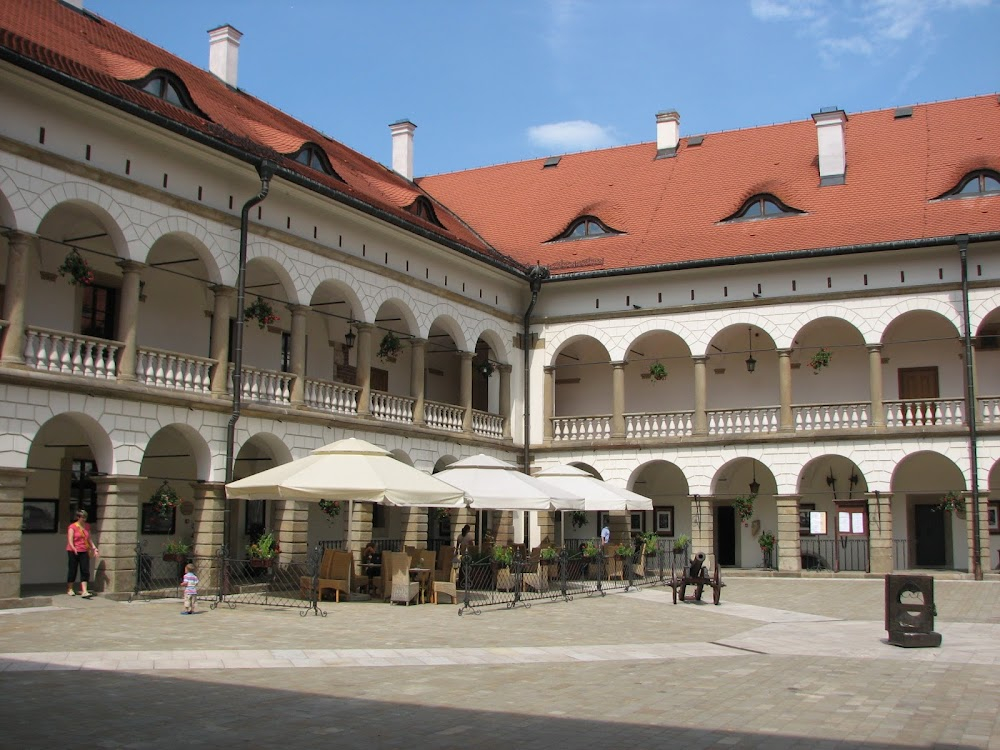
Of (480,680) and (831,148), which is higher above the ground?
(831,148)

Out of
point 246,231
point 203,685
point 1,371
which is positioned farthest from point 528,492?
point 203,685

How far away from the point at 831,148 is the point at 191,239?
1850 cm

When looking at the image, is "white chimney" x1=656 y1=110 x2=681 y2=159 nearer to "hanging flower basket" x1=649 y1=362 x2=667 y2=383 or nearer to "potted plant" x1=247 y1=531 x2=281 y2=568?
"hanging flower basket" x1=649 y1=362 x2=667 y2=383

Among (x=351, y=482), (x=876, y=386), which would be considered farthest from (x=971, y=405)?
(x=351, y=482)

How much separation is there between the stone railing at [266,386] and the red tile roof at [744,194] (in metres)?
10.4

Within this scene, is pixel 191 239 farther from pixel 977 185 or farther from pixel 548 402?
pixel 977 185

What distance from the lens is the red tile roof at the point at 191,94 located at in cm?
1875

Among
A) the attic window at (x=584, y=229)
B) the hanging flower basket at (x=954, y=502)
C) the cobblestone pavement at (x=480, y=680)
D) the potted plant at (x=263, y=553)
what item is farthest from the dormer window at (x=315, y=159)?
the hanging flower basket at (x=954, y=502)

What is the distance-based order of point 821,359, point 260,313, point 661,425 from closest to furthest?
1. point 260,313
2. point 821,359
3. point 661,425

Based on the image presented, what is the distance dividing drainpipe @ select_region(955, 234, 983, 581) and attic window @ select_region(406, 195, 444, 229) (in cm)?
1277

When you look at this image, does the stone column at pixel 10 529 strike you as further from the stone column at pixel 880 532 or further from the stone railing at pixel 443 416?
the stone column at pixel 880 532

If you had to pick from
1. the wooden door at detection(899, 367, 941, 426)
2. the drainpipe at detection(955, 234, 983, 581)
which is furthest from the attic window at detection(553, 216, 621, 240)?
the drainpipe at detection(955, 234, 983, 581)

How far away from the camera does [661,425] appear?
3020 centimetres

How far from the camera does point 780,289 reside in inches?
1133
